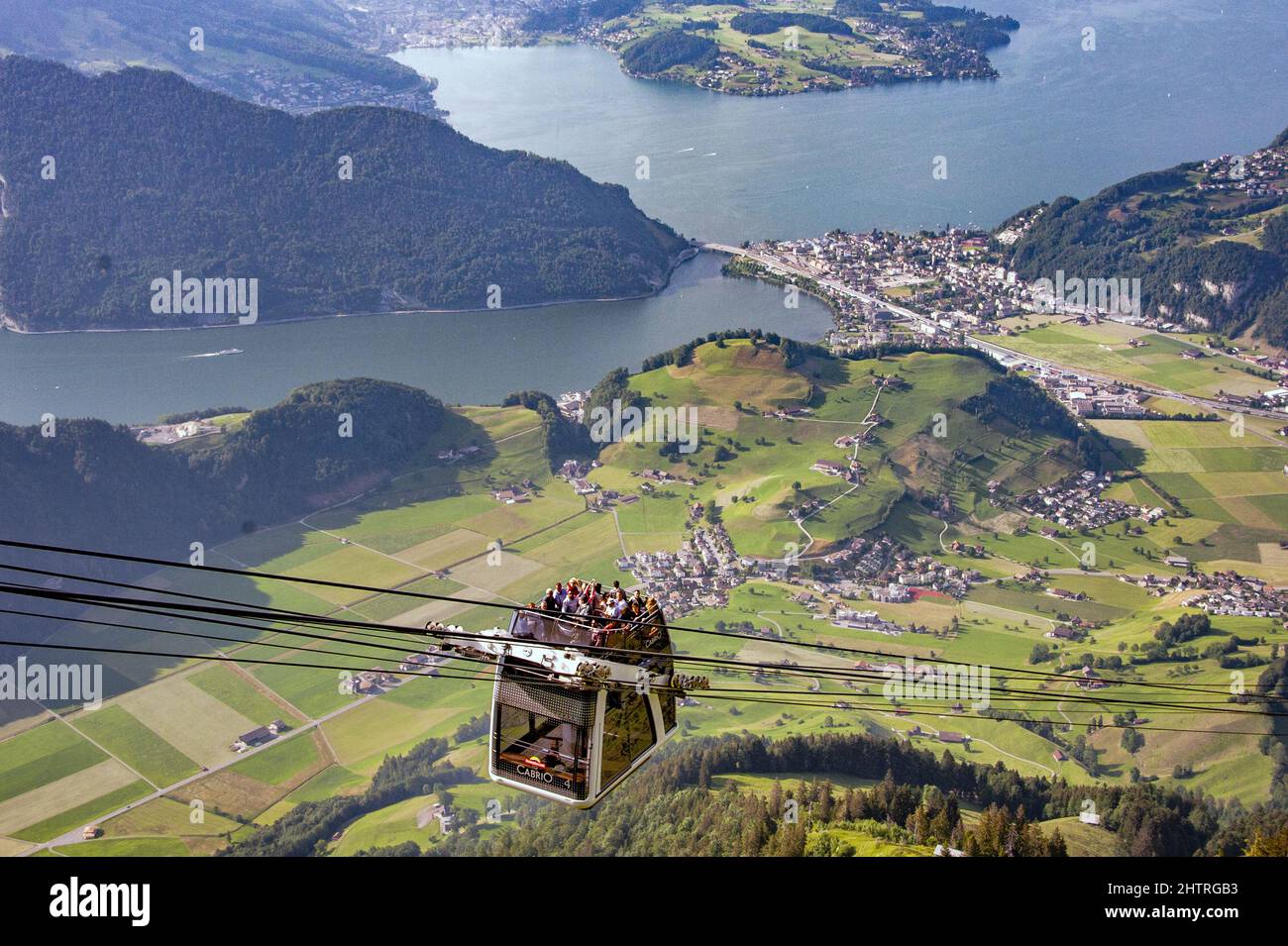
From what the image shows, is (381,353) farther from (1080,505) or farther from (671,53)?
(671,53)

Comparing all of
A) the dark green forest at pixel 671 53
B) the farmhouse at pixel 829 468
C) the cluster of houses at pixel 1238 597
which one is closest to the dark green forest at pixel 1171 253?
the cluster of houses at pixel 1238 597

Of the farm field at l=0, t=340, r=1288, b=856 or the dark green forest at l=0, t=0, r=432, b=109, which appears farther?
the dark green forest at l=0, t=0, r=432, b=109

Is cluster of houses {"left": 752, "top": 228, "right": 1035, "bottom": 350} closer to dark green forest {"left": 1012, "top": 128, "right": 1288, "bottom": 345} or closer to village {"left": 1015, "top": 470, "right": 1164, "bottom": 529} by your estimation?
dark green forest {"left": 1012, "top": 128, "right": 1288, "bottom": 345}

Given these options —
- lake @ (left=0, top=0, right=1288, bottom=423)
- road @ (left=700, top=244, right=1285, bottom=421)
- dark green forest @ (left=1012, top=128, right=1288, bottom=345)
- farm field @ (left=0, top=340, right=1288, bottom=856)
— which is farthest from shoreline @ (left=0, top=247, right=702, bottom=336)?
dark green forest @ (left=1012, top=128, right=1288, bottom=345)

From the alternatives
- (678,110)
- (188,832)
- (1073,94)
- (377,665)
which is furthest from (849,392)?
(1073,94)

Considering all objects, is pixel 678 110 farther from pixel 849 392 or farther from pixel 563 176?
pixel 849 392

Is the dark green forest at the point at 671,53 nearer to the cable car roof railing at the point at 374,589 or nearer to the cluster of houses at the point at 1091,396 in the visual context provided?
the cluster of houses at the point at 1091,396

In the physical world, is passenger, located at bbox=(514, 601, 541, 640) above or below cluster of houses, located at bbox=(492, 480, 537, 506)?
above
